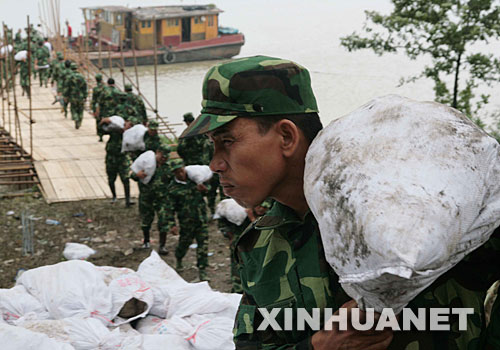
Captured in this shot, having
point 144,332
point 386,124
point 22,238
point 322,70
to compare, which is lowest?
point 22,238

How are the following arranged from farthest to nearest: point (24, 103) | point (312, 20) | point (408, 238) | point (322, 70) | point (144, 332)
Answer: point (312, 20) → point (24, 103) → point (322, 70) → point (144, 332) → point (408, 238)

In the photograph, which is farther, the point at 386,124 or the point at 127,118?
the point at 127,118

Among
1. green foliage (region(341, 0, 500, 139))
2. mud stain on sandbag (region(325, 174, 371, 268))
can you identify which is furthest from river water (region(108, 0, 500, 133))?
mud stain on sandbag (region(325, 174, 371, 268))

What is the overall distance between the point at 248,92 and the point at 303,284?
1.24ft

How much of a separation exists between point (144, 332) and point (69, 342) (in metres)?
0.48

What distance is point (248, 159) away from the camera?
113 centimetres

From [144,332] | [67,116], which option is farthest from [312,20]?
[144,332]

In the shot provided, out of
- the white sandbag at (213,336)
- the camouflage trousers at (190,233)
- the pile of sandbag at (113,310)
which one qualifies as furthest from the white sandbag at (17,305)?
the camouflage trousers at (190,233)

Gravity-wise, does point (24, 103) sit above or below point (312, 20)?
below

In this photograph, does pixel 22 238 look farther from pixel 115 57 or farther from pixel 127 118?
pixel 115 57

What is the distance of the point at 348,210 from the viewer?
0.84 m

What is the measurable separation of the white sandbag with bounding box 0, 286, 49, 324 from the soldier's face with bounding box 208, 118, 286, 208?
2412 millimetres

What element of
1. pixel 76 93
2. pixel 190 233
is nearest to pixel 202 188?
pixel 190 233
